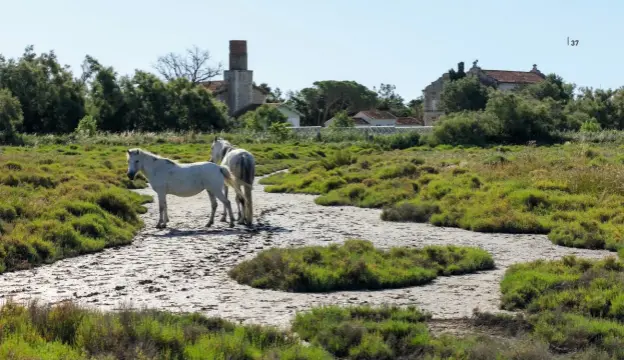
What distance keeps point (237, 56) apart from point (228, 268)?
92.8 meters

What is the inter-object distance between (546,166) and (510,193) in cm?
742

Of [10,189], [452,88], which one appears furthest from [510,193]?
[452,88]

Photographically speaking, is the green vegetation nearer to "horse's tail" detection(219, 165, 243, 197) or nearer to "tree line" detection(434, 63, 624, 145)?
"horse's tail" detection(219, 165, 243, 197)

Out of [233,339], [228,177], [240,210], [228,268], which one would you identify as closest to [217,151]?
[240,210]

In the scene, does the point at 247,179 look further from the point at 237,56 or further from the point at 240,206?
the point at 237,56

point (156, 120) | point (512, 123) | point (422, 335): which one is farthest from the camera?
point (156, 120)

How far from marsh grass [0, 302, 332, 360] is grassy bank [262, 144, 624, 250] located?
1082 centimetres

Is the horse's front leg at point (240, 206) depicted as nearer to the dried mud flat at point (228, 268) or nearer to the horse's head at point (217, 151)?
the dried mud flat at point (228, 268)

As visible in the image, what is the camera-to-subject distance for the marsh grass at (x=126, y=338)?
901cm

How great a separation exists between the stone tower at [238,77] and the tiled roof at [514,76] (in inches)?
1169

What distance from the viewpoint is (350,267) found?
571 inches

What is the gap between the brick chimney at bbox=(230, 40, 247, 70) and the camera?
107 m

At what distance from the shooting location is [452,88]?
9606 cm

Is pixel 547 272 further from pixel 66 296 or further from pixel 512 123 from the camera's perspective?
pixel 512 123
